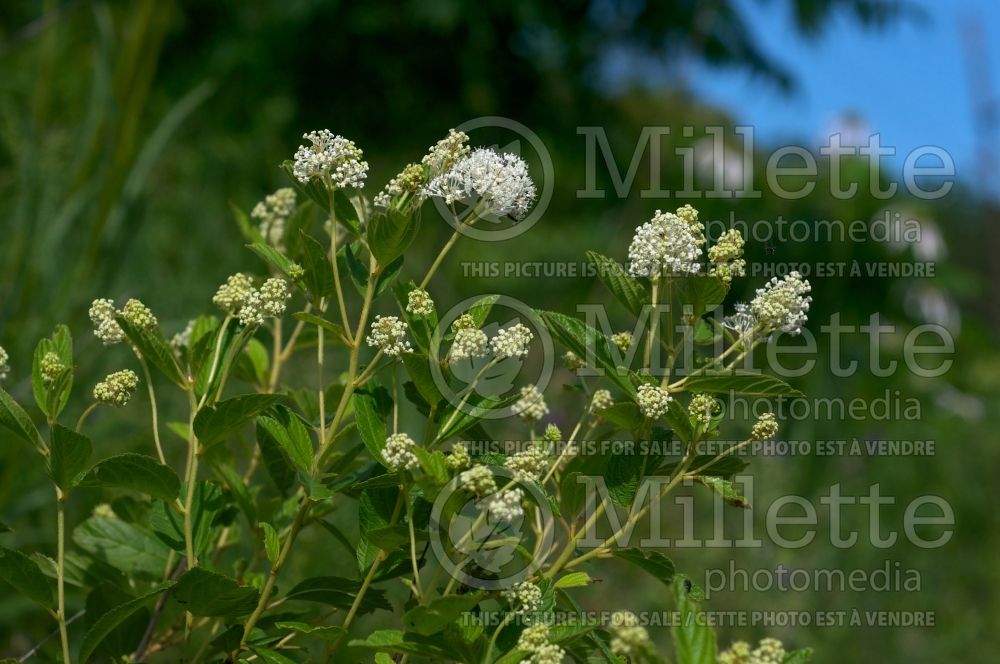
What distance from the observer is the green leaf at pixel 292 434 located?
0.59 meters

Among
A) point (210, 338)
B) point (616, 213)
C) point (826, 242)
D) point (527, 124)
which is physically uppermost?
point (527, 124)

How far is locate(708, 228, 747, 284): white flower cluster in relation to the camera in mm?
636

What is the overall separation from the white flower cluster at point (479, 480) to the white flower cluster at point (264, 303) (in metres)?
0.17

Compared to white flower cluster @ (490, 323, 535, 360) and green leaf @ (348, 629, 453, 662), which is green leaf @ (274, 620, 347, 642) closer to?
green leaf @ (348, 629, 453, 662)

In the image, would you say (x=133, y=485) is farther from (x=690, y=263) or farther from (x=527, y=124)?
(x=527, y=124)

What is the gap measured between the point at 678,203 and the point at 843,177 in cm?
50

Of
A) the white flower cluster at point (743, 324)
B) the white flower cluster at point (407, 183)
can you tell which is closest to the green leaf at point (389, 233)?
the white flower cluster at point (407, 183)

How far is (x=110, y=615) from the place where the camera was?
0.56 meters

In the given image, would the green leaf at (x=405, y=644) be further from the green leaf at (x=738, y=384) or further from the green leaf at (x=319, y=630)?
the green leaf at (x=738, y=384)

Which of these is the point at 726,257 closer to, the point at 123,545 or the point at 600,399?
the point at 600,399

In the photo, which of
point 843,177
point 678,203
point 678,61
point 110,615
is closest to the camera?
point 110,615

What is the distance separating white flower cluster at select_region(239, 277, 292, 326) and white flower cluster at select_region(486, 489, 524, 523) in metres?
0.19

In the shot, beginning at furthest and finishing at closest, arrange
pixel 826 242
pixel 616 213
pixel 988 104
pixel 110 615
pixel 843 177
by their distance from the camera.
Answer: pixel 988 104 < pixel 616 213 < pixel 843 177 < pixel 826 242 < pixel 110 615

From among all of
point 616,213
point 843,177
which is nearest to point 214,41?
point 616,213
